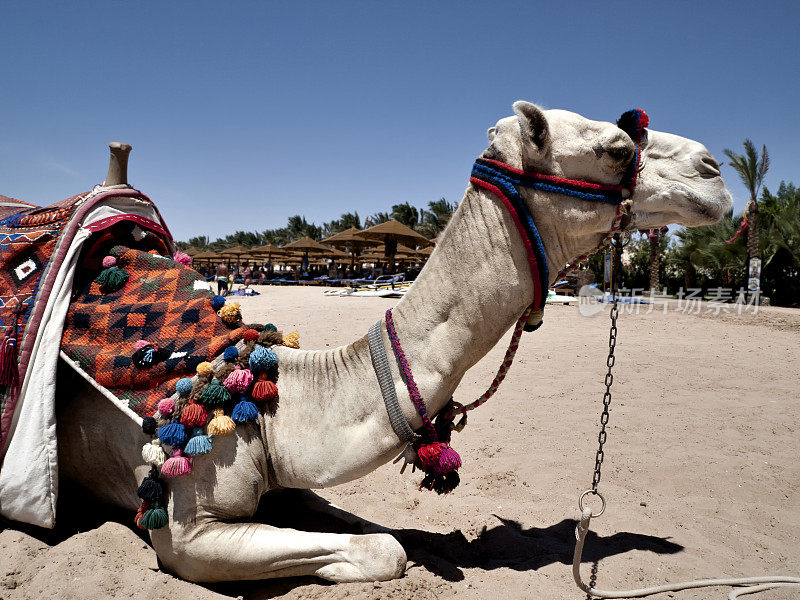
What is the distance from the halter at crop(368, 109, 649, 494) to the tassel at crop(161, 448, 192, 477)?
0.89 meters

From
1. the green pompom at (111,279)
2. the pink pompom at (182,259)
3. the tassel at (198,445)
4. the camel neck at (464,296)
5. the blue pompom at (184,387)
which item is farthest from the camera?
the pink pompom at (182,259)

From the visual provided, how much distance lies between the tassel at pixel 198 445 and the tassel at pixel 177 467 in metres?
0.04

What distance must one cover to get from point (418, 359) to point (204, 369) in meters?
0.98

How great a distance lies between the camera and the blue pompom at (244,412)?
2188 mm

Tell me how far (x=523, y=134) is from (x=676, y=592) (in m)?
2.20

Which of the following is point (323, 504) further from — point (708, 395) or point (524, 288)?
point (708, 395)

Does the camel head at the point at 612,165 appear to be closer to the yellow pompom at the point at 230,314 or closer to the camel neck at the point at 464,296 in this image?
the camel neck at the point at 464,296

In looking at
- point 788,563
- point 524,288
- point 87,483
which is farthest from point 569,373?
point 87,483

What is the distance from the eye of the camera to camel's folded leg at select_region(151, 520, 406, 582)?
6.96 feet

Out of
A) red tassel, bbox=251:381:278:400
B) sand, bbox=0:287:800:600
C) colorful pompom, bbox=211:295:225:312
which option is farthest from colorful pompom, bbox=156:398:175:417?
sand, bbox=0:287:800:600

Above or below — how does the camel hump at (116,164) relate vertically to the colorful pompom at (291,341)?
above

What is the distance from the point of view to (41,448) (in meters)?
2.38

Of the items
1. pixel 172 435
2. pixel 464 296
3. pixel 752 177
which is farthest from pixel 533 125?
pixel 752 177

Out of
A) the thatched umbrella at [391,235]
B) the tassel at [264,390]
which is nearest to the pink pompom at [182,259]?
the tassel at [264,390]
